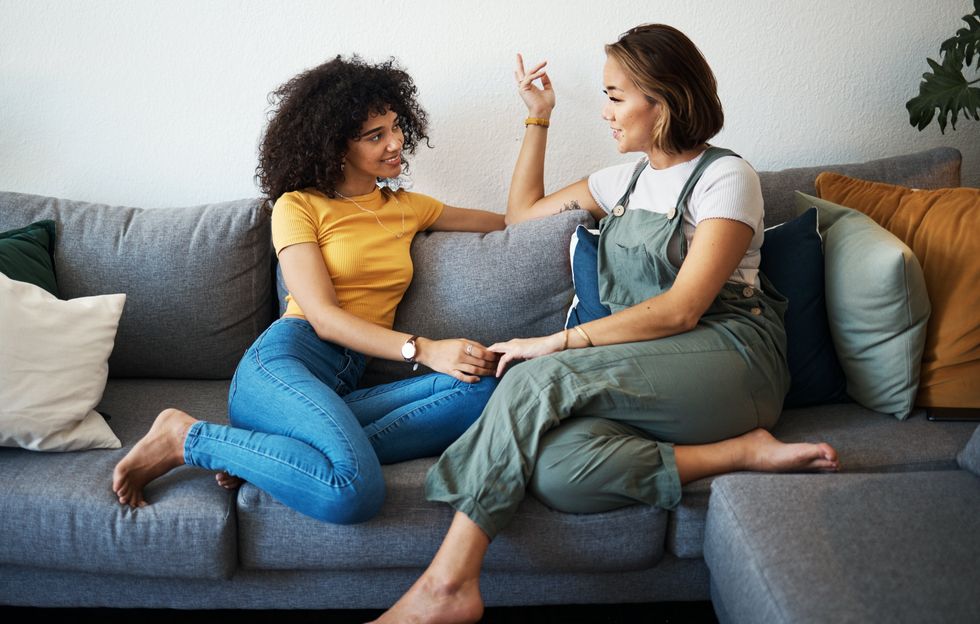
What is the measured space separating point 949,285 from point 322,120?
4.75 ft

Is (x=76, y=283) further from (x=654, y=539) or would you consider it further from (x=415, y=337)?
(x=654, y=539)

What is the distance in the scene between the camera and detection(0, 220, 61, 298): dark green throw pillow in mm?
1921

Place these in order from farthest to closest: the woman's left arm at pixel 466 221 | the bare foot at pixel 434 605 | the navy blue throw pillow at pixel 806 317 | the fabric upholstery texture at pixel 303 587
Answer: the woman's left arm at pixel 466 221 → the navy blue throw pillow at pixel 806 317 → the fabric upholstery texture at pixel 303 587 → the bare foot at pixel 434 605

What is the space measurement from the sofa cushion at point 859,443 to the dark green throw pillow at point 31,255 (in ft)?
4.98

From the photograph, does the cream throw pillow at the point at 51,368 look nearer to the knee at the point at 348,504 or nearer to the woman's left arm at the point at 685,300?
the knee at the point at 348,504

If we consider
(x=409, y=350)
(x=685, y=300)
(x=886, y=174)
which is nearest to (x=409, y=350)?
(x=409, y=350)

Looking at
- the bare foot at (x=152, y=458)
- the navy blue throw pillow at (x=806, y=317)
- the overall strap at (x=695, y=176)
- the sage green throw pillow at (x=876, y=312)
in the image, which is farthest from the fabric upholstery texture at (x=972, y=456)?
the bare foot at (x=152, y=458)

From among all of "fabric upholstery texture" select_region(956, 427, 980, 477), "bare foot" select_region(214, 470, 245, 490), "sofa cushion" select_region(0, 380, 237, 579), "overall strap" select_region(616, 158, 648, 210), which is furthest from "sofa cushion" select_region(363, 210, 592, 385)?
"fabric upholstery texture" select_region(956, 427, 980, 477)

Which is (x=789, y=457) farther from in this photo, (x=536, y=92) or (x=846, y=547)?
(x=536, y=92)

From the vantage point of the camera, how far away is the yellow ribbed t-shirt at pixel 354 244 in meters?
1.94

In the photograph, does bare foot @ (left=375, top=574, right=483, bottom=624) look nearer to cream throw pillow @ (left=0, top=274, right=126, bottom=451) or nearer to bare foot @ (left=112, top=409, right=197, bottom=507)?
bare foot @ (left=112, top=409, right=197, bottom=507)

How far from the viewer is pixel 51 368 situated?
69.8 inches

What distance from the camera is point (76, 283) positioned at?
206 centimetres

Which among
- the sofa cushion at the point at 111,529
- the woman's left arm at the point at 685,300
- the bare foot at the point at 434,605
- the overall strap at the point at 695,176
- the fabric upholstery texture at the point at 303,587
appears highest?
the overall strap at the point at 695,176
